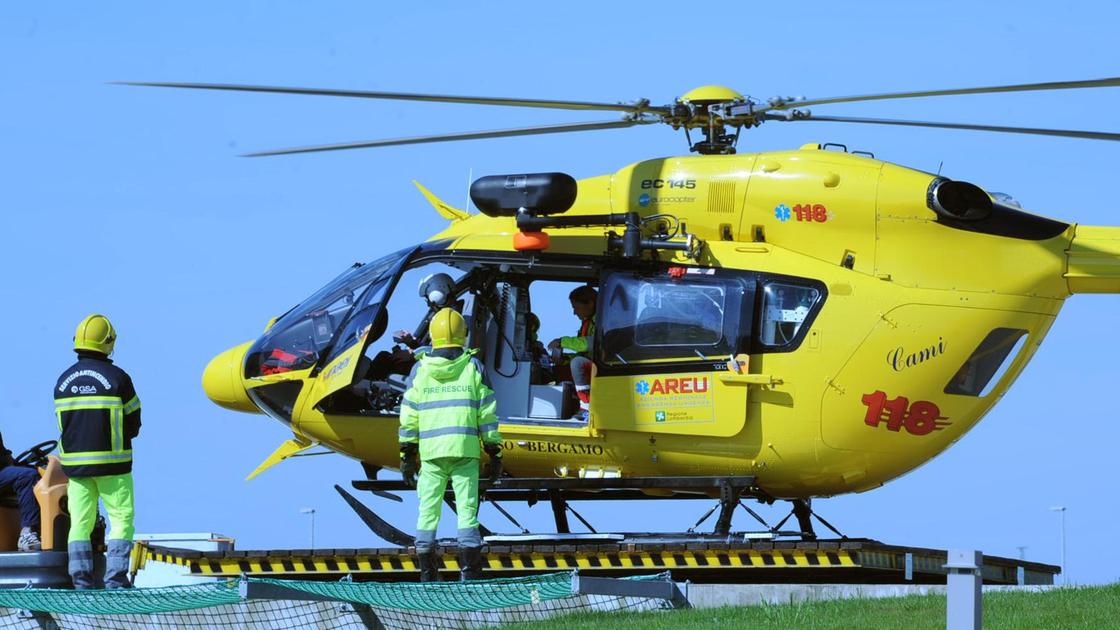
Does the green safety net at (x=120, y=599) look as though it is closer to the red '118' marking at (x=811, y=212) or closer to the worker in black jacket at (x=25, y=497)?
the worker in black jacket at (x=25, y=497)

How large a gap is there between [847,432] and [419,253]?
163 inches

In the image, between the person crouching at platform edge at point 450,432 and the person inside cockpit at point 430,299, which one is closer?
the person crouching at platform edge at point 450,432

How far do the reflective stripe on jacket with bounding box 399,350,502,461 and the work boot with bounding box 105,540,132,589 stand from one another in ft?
7.39

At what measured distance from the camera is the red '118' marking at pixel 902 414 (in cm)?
1311

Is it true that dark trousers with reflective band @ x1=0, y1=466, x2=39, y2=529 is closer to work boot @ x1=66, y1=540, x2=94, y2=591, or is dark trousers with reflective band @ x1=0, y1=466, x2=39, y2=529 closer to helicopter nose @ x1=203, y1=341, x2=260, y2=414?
work boot @ x1=66, y1=540, x2=94, y2=591

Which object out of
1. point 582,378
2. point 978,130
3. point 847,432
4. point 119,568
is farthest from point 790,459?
point 119,568

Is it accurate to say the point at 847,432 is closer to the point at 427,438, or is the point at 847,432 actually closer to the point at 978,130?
the point at 978,130

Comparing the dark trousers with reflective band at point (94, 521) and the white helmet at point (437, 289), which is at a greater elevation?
the white helmet at point (437, 289)

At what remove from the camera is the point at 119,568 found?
1138 centimetres

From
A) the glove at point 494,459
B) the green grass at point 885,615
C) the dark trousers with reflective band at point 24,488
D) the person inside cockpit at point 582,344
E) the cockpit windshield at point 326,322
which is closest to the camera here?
the green grass at point 885,615

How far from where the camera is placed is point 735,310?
43.8 ft

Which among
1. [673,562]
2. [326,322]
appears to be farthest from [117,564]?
[673,562]

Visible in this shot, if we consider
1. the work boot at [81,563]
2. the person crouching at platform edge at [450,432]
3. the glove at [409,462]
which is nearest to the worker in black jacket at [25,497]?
the work boot at [81,563]

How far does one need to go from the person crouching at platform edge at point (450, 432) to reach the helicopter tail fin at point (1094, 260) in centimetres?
495
